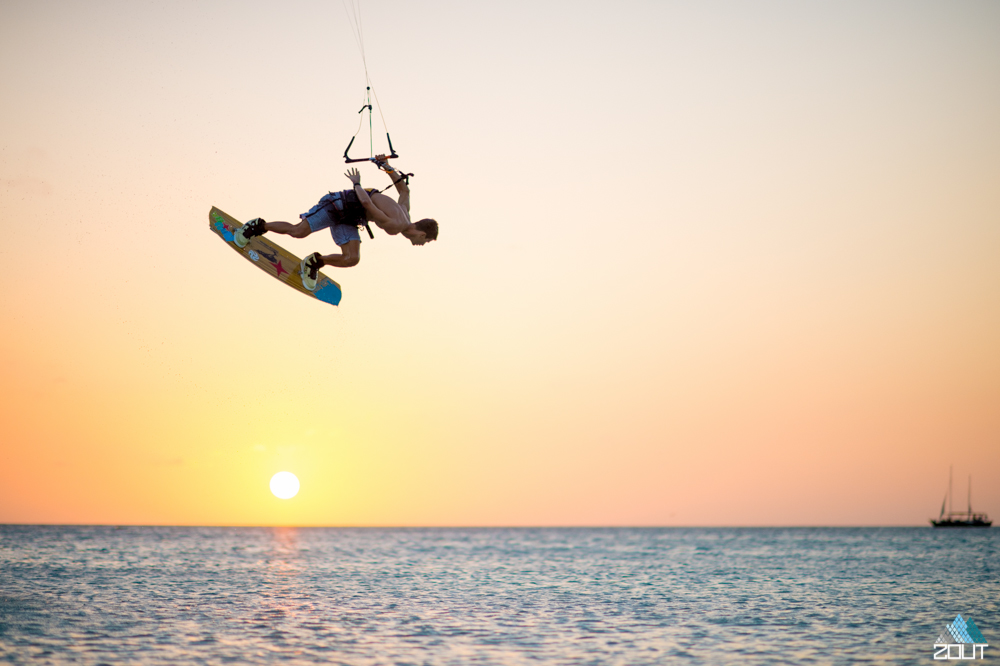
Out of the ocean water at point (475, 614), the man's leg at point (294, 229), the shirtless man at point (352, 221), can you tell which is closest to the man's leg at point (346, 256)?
the shirtless man at point (352, 221)

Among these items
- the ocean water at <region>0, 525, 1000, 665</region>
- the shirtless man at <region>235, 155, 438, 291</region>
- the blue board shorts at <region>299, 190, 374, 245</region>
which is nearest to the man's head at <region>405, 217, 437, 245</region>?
the shirtless man at <region>235, 155, 438, 291</region>

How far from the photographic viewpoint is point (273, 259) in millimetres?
15367

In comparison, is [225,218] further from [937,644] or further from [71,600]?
[937,644]

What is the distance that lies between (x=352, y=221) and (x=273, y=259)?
3819 mm

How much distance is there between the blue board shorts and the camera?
38.9 feet

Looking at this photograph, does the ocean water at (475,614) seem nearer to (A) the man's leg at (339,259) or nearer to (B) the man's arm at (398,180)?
(A) the man's leg at (339,259)

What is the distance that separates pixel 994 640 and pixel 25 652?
1689cm

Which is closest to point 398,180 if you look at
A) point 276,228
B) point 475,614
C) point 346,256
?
point 346,256

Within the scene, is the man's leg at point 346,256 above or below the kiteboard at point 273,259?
below

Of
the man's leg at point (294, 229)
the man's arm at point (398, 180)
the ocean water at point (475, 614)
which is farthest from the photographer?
the ocean water at point (475, 614)

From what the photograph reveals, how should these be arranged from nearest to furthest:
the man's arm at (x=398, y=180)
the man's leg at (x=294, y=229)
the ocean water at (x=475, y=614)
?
the man's arm at (x=398, y=180), the man's leg at (x=294, y=229), the ocean water at (x=475, y=614)

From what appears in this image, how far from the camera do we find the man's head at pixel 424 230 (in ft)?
38.3

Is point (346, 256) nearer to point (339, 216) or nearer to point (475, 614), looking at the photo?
point (339, 216)

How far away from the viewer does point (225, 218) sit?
49.6ft
